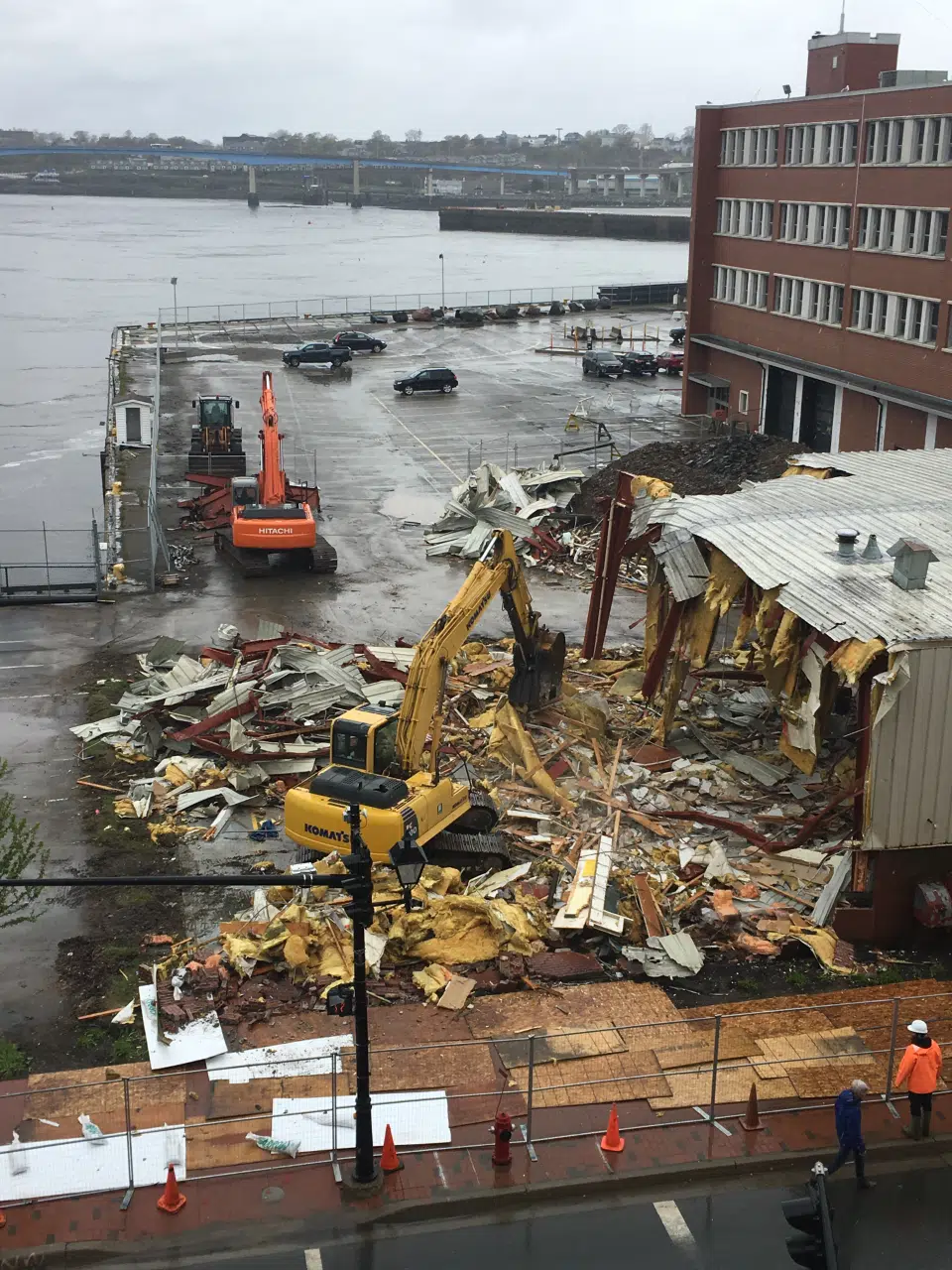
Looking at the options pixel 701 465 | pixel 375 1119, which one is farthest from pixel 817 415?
pixel 375 1119

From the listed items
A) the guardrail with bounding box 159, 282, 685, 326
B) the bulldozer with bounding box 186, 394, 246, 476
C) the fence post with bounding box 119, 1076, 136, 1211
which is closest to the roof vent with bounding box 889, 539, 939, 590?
the fence post with bounding box 119, 1076, 136, 1211

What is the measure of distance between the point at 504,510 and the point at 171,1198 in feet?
103

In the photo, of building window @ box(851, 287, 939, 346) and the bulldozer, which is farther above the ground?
building window @ box(851, 287, 939, 346)

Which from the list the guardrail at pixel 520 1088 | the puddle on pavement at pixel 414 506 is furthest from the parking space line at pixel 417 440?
the guardrail at pixel 520 1088

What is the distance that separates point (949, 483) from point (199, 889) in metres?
17.7

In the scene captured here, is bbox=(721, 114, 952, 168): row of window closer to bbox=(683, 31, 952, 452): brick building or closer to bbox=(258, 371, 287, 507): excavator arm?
bbox=(683, 31, 952, 452): brick building

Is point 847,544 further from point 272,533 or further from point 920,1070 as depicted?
point 272,533

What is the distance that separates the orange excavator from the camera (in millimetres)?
37875

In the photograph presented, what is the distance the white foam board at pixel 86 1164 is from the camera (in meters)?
13.9

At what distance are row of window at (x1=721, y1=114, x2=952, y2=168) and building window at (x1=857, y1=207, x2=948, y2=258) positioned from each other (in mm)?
1655

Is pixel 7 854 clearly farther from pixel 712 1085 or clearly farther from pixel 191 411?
pixel 191 411

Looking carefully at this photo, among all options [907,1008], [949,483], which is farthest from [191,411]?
[907,1008]

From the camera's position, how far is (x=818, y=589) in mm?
20859

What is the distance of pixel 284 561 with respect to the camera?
39.0 metres
